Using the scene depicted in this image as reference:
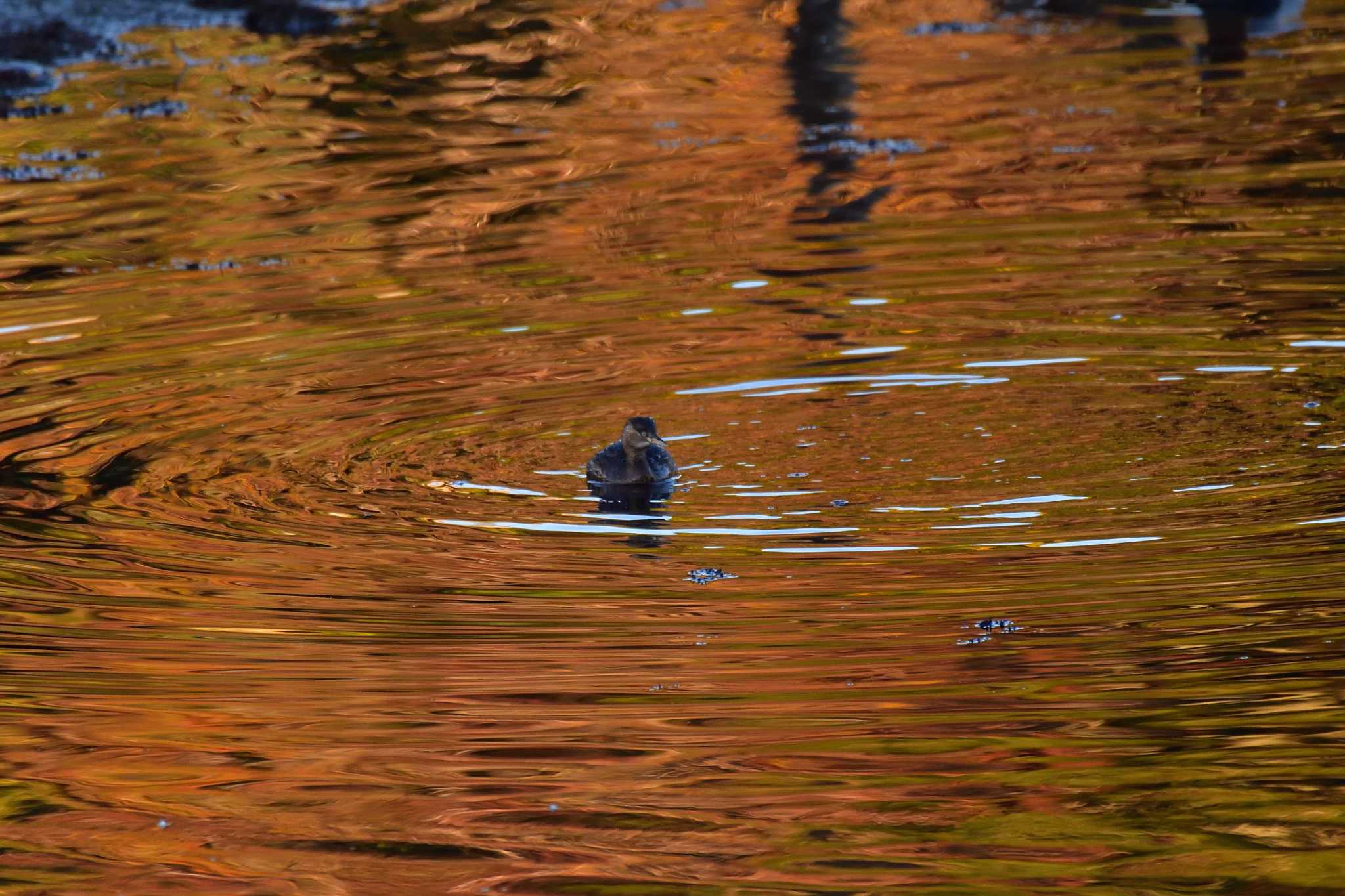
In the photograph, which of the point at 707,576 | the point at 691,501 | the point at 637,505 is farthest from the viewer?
the point at 691,501

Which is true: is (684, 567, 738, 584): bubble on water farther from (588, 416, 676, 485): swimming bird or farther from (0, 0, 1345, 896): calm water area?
(588, 416, 676, 485): swimming bird

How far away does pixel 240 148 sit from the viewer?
1922cm

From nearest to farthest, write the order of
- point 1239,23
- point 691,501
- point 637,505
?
point 637,505
point 691,501
point 1239,23

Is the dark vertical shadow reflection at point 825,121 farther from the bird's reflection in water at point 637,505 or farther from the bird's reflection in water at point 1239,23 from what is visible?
the bird's reflection in water at point 637,505

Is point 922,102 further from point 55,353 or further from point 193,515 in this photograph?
point 193,515

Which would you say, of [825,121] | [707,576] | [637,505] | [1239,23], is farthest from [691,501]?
[1239,23]

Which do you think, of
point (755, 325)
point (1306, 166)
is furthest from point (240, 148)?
point (1306, 166)

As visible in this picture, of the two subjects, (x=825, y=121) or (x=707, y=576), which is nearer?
(x=707, y=576)

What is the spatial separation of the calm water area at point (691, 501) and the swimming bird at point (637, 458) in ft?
0.57

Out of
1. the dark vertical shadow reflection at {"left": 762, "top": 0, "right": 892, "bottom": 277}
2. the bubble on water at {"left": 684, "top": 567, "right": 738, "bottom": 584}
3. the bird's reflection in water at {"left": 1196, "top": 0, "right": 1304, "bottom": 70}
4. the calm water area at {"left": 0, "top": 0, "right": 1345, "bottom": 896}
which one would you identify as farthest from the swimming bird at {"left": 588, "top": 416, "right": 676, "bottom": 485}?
the bird's reflection in water at {"left": 1196, "top": 0, "right": 1304, "bottom": 70}

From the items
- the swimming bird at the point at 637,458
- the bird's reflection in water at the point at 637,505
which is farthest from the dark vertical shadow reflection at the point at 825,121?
the bird's reflection in water at the point at 637,505

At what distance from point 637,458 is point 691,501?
1.06 ft

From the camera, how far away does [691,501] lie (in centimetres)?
897

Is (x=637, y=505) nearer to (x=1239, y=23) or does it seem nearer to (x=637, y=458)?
(x=637, y=458)
